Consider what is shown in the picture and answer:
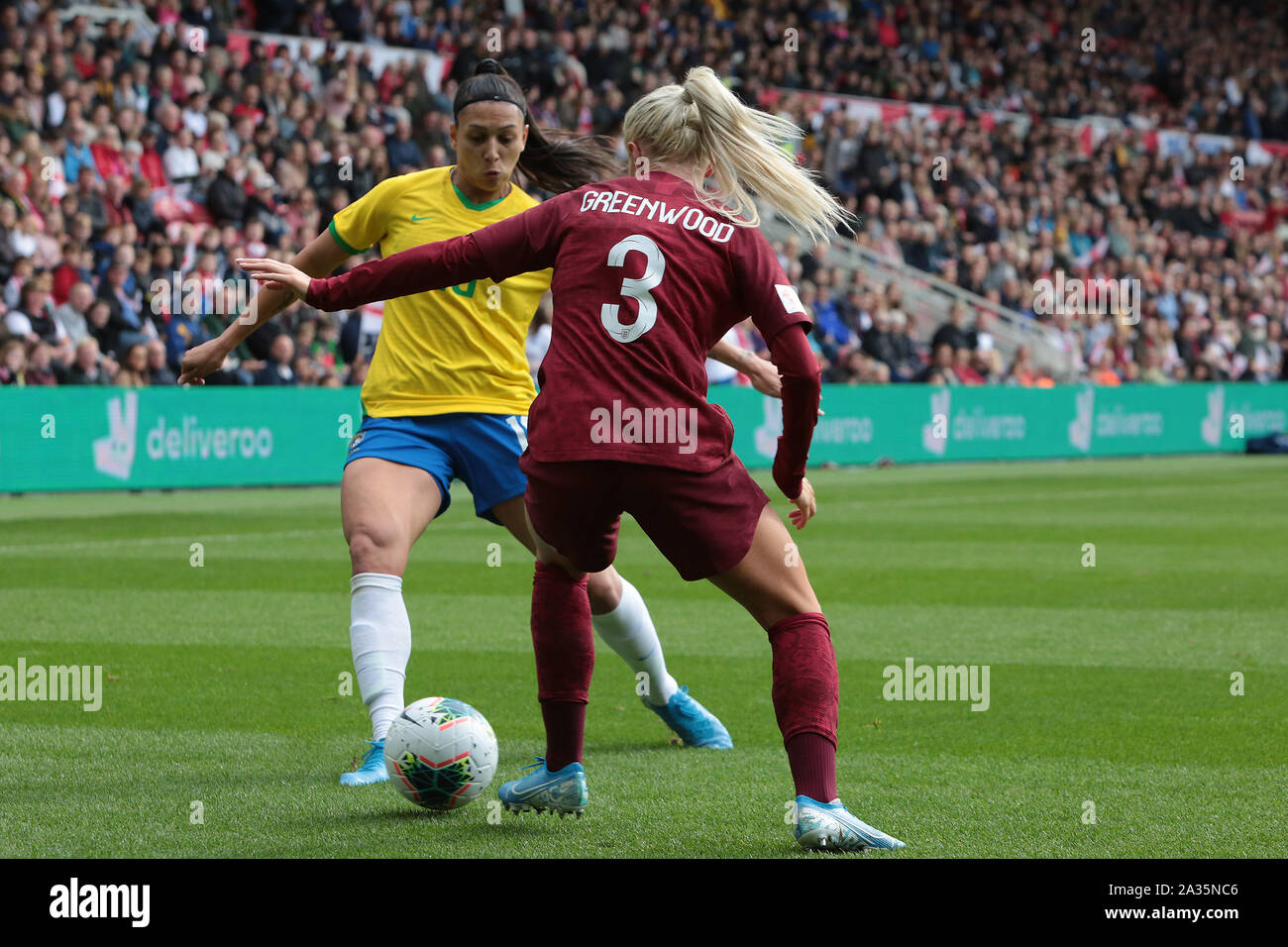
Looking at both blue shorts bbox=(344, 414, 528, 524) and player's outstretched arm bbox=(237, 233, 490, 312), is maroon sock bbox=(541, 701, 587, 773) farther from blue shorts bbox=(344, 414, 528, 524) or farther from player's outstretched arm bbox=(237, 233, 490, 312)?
player's outstretched arm bbox=(237, 233, 490, 312)

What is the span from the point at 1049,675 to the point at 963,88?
28.2m

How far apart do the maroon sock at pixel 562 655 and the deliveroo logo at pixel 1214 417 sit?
24.7 m

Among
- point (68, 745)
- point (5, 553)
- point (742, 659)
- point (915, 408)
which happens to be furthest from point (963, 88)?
point (68, 745)

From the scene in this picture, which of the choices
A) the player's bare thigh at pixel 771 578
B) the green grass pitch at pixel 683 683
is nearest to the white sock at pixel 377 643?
the green grass pitch at pixel 683 683

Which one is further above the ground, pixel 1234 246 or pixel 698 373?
pixel 1234 246

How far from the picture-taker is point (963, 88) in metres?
33.8

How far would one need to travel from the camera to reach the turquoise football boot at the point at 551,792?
471cm

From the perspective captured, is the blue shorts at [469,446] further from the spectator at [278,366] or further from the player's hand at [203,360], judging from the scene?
the spectator at [278,366]

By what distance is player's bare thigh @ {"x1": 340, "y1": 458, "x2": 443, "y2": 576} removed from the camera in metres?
5.32

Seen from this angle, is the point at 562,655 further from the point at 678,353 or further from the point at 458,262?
the point at 458,262

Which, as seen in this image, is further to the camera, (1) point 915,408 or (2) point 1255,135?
(2) point 1255,135

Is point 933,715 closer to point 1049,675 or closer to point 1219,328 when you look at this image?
point 1049,675

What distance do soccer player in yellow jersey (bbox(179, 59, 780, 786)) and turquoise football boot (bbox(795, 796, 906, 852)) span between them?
5.23ft

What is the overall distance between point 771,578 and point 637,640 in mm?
1535
